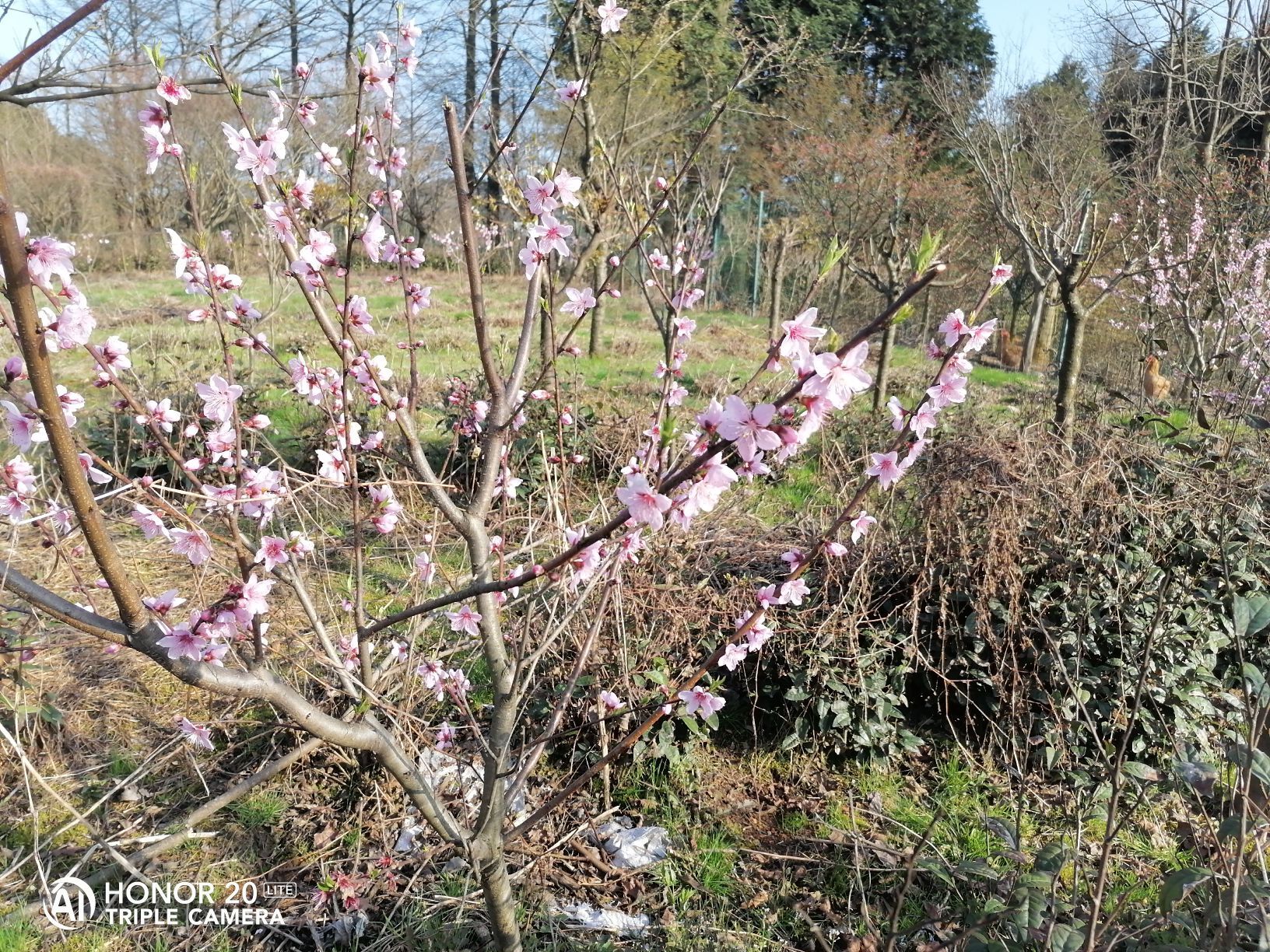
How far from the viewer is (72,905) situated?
230cm

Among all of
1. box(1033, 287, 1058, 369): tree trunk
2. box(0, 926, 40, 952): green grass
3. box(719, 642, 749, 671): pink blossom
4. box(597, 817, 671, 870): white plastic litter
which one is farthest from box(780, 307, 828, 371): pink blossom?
box(1033, 287, 1058, 369): tree trunk

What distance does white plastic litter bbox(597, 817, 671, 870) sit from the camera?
2602mm

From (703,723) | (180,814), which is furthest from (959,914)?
(180,814)

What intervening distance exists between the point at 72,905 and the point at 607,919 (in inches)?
60.5

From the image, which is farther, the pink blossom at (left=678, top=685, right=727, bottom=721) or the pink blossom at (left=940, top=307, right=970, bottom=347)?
the pink blossom at (left=678, top=685, right=727, bottom=721)

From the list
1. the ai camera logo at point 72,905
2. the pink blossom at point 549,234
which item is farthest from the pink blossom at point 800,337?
the ai camera logo at point 72,905

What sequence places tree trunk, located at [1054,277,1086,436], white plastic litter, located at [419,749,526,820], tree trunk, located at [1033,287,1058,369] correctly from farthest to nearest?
1. tree trunk, located at [1033,287,1058,369]
2. tree trunk, located at [1054,277,1086,436]
3. white plastic litter, located at [419,749,526,820]

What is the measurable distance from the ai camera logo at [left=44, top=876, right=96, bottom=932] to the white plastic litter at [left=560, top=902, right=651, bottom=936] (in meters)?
1.35

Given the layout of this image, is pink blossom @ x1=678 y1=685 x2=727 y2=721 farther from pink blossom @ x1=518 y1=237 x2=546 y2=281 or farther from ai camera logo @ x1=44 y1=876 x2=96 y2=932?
ai camera logo @ x1=44 y1=876 x2=96 y2=932

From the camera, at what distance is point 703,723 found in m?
2.98

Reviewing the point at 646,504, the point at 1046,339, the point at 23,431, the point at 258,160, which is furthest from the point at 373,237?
the point at 1046,339

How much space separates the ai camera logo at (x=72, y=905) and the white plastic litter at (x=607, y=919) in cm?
135

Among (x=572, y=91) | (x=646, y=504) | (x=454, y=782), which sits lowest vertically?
(x=454, y=782)

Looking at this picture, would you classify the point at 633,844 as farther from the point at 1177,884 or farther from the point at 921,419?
the point at 921,419
